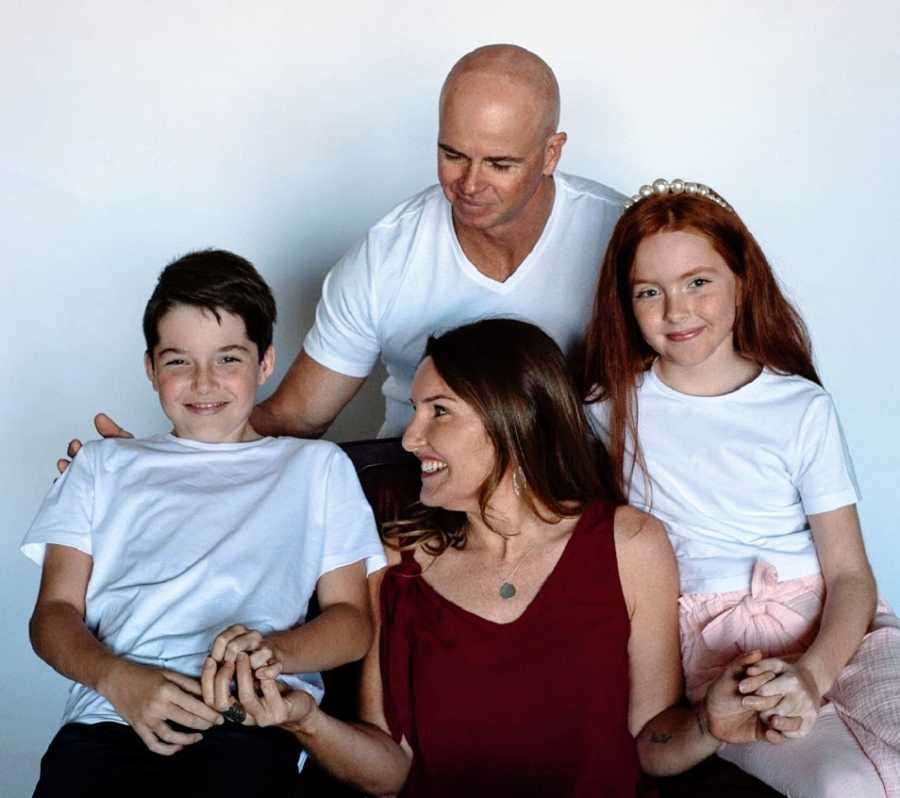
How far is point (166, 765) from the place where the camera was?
2086 millimetres

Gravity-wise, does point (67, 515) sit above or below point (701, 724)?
above

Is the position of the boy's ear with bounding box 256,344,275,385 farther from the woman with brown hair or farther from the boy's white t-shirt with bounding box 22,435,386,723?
the woman with brown hair

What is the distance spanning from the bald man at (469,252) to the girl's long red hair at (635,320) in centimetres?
20

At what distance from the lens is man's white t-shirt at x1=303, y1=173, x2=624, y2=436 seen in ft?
8.87

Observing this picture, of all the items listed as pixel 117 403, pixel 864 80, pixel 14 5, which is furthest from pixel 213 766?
pixel 864 80

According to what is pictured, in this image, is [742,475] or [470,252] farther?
[470,252]

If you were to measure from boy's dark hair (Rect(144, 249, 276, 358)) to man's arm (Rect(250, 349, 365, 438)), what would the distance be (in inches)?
16.1

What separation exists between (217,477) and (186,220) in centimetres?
113

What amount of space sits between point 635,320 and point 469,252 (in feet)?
1.24

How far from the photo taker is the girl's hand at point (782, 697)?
2.00 m

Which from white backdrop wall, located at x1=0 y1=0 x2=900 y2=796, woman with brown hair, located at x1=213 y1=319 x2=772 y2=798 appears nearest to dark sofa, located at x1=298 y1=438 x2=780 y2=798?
woman with brown hair, located at x1=213 y1=319 x2=772 y2=798

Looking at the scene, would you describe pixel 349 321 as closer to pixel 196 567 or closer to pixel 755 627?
pixel 196 567

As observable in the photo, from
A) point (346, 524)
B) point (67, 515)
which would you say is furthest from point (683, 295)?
point (67, 515)

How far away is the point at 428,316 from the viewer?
9.08 ft
